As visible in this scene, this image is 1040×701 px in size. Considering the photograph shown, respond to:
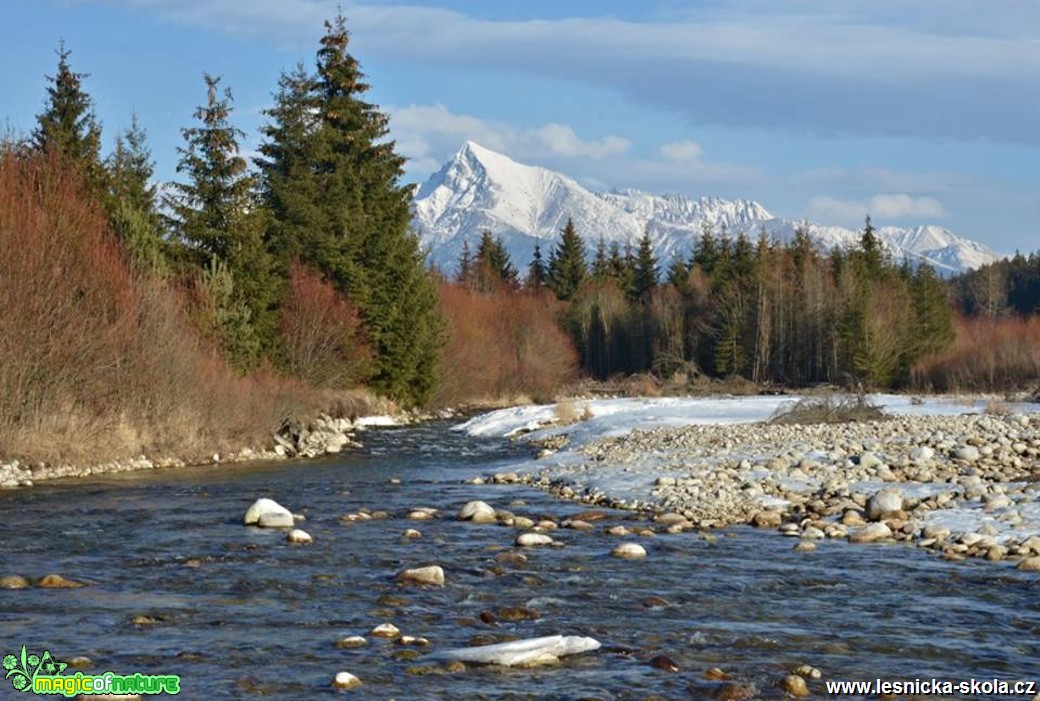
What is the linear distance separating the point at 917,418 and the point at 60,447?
19.1 meters

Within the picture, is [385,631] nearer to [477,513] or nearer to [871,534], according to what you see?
[477,513]

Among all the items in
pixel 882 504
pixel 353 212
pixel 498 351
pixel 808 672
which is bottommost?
pixel 808 672

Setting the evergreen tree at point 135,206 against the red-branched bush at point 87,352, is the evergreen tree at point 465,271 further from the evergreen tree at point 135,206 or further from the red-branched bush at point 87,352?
the red-branched bush at point 87,352

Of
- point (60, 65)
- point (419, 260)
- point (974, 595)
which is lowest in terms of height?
point (974, 595)

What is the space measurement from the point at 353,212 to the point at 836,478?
2850cm

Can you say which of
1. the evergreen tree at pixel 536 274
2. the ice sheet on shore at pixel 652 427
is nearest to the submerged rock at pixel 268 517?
the ice sheet on shore at pixel 652 427

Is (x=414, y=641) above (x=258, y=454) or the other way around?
the other way around

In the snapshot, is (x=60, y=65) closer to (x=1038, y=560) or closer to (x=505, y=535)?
(x=505, y=535)

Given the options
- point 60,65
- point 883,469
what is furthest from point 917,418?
point 60,65

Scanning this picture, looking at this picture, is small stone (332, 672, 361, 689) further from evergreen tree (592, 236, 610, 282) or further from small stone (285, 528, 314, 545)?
evergreen tree (592, 236, 610, 282)

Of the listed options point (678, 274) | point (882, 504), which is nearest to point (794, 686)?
Answer: point (882, 504)

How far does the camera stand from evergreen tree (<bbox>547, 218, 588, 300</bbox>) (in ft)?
286

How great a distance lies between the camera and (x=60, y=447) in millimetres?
21891

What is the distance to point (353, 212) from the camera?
1706 inches
